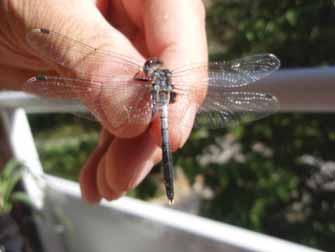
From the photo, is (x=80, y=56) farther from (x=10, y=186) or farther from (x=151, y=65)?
(x=10, y=186)

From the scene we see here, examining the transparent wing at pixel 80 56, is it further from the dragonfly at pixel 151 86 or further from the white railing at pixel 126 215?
the white railing at pixel 126 215

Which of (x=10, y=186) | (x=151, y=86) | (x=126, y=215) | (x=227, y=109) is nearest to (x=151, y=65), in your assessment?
(x=151, y=86)

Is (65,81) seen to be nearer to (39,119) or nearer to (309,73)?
(309,73)

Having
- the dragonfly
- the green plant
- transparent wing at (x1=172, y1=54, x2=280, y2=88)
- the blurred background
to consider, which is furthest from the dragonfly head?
the green plant

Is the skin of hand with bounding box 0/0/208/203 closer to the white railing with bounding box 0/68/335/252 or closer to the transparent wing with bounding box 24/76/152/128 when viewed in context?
the transparent wing with bounding box 24/76/152/128

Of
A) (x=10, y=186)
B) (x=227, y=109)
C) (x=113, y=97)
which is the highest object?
(x=113, y=97)

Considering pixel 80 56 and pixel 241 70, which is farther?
pixel 241 70

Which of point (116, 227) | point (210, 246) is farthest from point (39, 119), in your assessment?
point (210, 246)

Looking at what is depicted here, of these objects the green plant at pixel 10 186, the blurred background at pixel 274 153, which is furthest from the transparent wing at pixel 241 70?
the green plant at pixel 10 186
